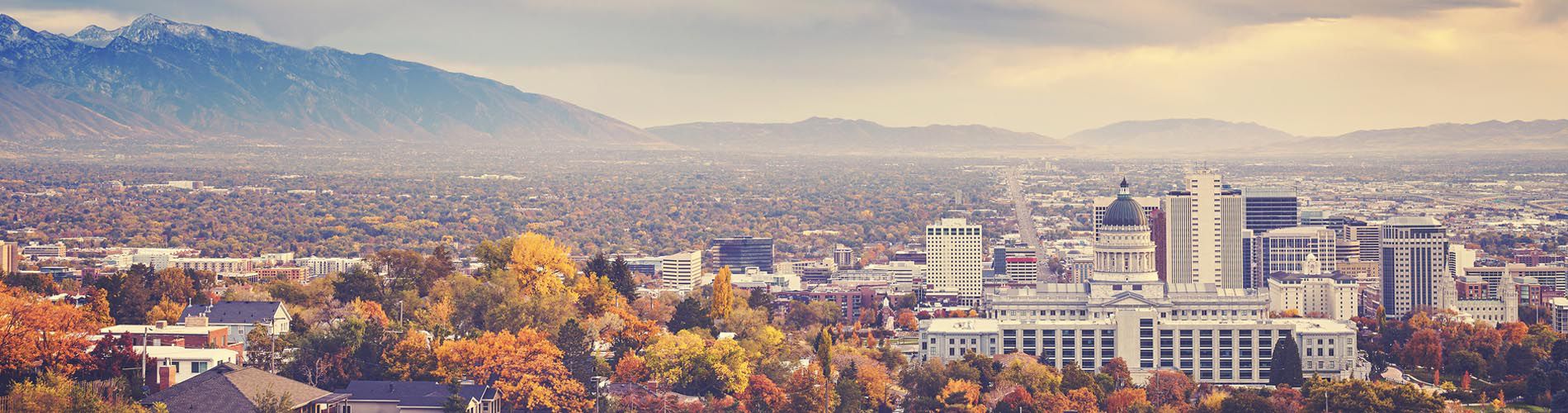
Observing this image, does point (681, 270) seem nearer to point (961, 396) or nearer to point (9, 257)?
point (9, 257)

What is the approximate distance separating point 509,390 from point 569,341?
4.39 metres

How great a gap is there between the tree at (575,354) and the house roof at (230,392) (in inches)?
357

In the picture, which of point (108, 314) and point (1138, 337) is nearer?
point (108, 314)

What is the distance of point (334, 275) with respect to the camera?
95500 mm

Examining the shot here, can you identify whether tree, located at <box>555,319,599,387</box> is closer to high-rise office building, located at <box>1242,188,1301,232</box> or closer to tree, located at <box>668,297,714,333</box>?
tree, located at <box>668,297,714,333</box>

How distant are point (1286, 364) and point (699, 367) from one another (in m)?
27.1

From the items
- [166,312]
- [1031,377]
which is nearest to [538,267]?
[166,312]

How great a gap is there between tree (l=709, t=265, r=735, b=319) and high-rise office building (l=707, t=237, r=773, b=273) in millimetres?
79283

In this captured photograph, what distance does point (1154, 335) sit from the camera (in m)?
95.2

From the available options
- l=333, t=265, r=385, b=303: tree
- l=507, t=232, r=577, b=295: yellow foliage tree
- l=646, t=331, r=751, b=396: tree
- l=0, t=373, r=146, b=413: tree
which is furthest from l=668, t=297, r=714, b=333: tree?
l=0, t=373, r=146, b=413: tree

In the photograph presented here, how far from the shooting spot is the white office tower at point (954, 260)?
154m

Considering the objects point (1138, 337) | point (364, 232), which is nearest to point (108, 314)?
point (1138, 337)

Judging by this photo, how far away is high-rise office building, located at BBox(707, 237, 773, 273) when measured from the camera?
178 metres

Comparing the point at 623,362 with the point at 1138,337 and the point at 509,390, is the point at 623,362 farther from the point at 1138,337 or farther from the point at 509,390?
the point at 1138,337
